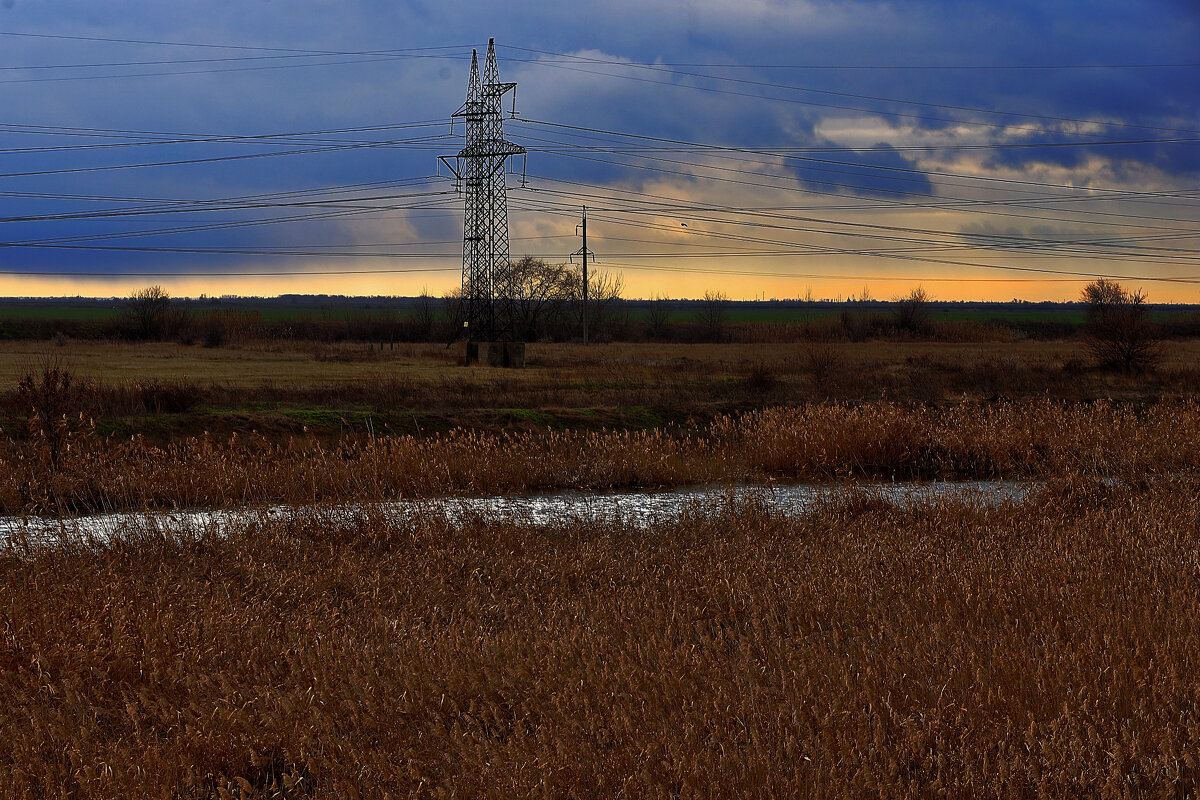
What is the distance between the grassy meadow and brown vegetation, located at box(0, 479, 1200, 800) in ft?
0.09

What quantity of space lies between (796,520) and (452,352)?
51.4m

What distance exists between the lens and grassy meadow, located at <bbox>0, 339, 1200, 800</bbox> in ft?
13.4

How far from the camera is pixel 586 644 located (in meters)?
5.72

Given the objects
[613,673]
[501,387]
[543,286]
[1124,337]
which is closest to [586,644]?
[613,673]

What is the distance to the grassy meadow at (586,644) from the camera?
13.4ft

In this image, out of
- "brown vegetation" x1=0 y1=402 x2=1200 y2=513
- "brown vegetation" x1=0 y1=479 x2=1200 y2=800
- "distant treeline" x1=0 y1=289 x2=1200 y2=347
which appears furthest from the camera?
"distant treeline" x1=0 y1=289 x2=1200 y2=347

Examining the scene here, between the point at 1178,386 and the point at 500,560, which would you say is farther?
the point at 1178,386

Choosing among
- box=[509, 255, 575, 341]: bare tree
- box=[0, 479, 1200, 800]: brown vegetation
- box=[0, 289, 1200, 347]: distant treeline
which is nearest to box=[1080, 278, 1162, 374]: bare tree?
box=[0, 289, 1200, 347]: distant treeline

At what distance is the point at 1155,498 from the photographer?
11.9m

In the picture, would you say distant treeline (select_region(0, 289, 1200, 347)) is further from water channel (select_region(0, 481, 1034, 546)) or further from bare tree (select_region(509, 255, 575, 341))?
water channel (select_region(0, 481, 1034, 546))

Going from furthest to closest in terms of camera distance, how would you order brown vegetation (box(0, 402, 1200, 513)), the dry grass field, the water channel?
1. the dry grass field
2. brown vegetation (box(0, 402, 1200, 513))
3. the water channel

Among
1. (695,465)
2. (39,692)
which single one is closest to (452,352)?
(695,465)

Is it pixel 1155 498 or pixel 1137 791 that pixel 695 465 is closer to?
pixel 1155 498

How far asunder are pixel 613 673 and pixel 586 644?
0.60 metres
